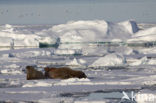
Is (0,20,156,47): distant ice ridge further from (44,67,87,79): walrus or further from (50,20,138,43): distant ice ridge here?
(44,67,87,79): walrus

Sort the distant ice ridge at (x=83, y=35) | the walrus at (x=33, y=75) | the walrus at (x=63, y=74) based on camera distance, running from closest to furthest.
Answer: the walrus at (x=33, y=75)
the walrus at (x=63, y=74)
the distant ice ridge at (x=83, y=35)

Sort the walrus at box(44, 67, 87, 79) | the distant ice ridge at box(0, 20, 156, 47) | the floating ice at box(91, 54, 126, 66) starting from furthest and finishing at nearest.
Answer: the distant ice ridge at box(0, 20, 156, 47) < the floating ice at box(91, 54, 126, 66) < the walrus at box(44, 67, 87, 79)

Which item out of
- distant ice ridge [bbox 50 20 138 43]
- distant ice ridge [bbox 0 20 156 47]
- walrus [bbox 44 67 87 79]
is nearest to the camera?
walrus [bbox 44 67 87 79]

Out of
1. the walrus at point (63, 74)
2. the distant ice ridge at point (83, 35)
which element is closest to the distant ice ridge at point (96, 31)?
the distant ice ridge at point (83, 35)

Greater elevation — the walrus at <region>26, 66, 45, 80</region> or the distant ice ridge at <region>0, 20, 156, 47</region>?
the walrus at <region>26, 66, 45, 80</region>

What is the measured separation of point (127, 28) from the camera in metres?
54.3

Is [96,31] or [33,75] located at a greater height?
[33,75]

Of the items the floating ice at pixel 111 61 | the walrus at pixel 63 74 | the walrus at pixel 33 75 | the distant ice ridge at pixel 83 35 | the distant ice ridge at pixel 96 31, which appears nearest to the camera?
the walrus at pixel 33 75

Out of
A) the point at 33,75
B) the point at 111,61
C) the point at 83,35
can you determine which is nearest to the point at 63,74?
the point at 33,75

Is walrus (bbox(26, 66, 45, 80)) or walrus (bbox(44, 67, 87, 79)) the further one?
walrus (bbox(44, 67, 87, 79))

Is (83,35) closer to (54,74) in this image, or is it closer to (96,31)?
(96,31)

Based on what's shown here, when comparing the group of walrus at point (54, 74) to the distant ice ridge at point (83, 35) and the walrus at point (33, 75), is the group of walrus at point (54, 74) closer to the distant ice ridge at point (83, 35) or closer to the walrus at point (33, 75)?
the walrus at point (33, 75)

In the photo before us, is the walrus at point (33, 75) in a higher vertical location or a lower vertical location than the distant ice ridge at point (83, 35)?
higher

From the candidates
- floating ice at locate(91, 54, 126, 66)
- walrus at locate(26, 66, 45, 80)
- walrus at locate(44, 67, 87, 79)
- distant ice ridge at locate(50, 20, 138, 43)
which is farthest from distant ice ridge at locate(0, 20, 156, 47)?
walrus at locate(26, 66, 45, 80)
